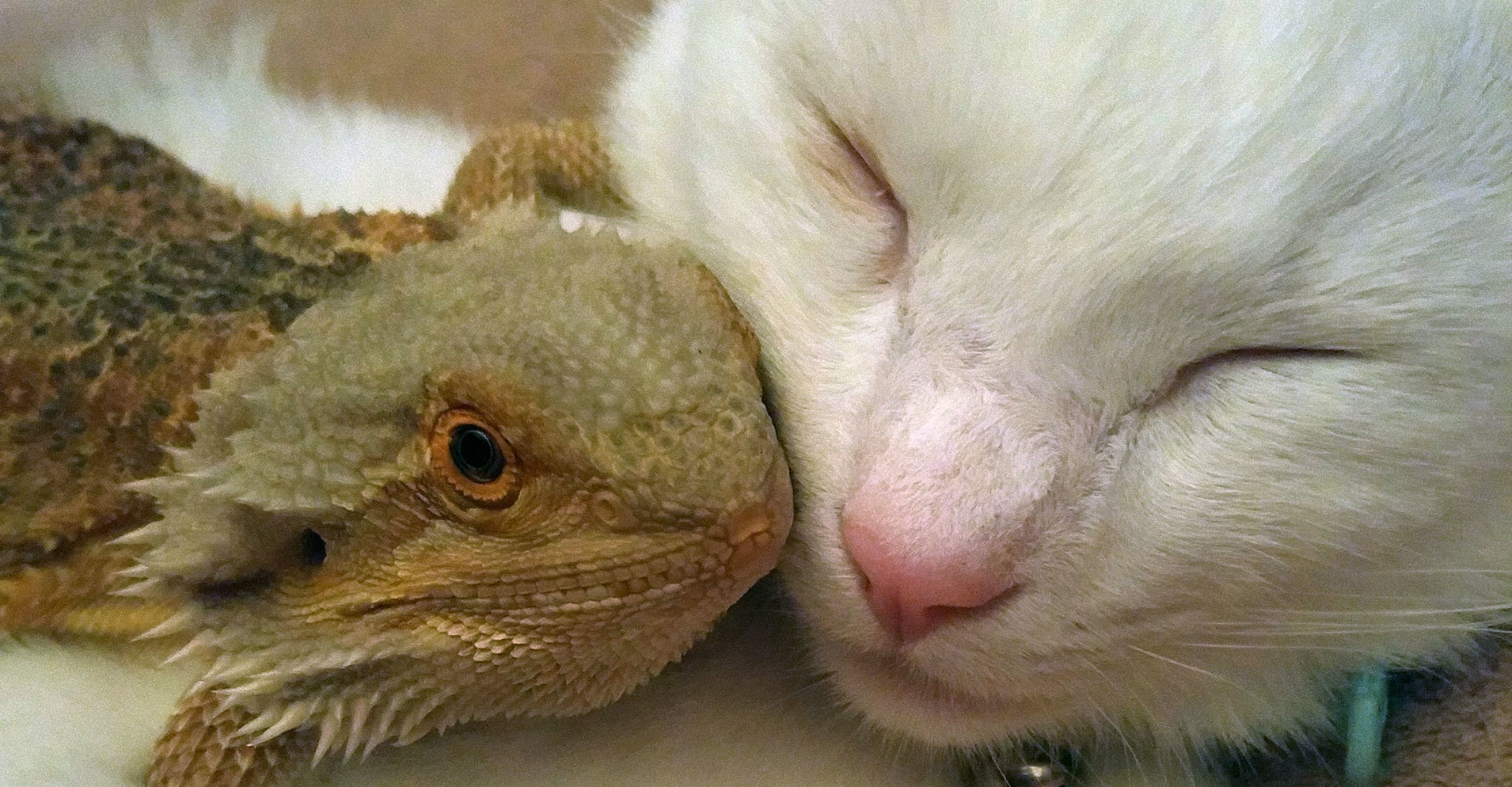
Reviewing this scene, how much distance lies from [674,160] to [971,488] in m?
0.50

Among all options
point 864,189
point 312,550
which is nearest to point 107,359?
point 312,550

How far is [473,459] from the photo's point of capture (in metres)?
0.67

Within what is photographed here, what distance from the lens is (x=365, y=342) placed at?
0.70 meters

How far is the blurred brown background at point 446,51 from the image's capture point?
174 cm

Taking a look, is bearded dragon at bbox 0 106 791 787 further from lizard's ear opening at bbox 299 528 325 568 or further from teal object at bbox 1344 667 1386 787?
teal object at bbox 1344 667 1386 787

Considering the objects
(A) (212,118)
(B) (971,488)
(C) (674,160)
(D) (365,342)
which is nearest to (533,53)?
(A) (212,118)

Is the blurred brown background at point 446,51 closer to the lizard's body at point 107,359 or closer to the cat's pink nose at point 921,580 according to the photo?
the lizard's body at point 107,359

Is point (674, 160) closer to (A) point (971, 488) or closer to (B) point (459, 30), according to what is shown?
(A) point (971, 488)

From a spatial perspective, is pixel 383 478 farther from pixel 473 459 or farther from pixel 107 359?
pixel 107 359

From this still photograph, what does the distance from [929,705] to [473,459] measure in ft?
1.31

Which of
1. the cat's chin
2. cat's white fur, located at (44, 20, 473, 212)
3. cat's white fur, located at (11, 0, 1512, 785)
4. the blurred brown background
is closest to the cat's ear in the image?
cat's white fur, located at (11, 0, 1512, 785)

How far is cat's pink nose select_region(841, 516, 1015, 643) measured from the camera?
71 centimetres

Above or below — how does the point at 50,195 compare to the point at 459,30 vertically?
below

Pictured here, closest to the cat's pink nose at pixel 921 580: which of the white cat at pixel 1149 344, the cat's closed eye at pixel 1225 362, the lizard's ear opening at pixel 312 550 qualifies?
the white cat at pixel 1149 344
